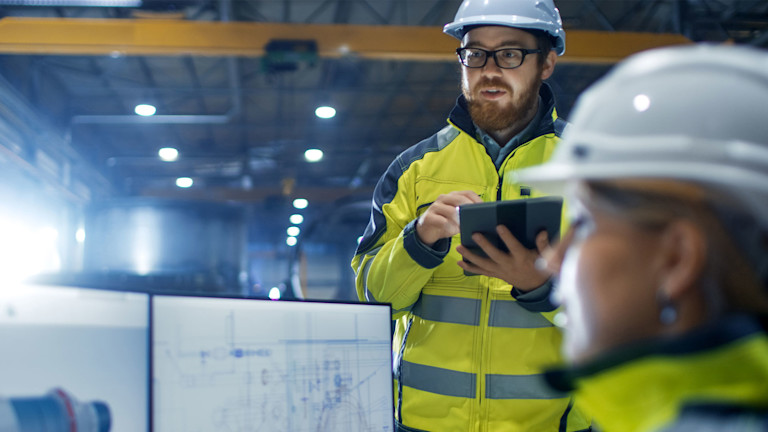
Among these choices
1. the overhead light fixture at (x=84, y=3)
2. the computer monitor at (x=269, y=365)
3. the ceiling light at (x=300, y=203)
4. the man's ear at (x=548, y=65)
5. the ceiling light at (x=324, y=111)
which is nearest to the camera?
the computer monitor at (x=269, y=365)

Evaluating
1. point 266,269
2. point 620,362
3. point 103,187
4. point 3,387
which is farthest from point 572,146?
point 266,269

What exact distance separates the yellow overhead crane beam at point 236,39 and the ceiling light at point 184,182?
9254mm

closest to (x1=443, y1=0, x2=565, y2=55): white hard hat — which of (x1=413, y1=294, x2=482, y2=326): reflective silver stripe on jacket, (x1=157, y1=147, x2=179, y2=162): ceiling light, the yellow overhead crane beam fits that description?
(x1=413, y1=294, x2=482, y2=326): reflective silver stripe on jacket

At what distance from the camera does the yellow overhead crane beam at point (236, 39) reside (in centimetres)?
838

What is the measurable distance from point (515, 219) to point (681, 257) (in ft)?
3.10

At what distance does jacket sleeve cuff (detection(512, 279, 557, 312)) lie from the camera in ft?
6.09

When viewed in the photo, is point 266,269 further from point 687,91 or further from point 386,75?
point 687,91

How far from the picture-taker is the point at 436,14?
1021cm

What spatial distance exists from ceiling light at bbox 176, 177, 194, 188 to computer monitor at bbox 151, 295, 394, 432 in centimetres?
1674

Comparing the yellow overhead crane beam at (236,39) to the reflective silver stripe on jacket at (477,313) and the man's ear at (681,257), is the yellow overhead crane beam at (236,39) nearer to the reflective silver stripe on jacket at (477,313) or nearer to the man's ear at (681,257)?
the reflective silver stripe on jacket at (477,313)

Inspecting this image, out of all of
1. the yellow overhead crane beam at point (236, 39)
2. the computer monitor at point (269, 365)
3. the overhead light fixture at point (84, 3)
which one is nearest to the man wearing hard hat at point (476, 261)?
the computer monitor at point (269, 365)

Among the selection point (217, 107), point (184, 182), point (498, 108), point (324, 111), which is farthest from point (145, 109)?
point (498, 108)

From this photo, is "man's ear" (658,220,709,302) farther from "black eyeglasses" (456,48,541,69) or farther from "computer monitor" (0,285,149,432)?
"black eyeglasses" (456,48,541,69)

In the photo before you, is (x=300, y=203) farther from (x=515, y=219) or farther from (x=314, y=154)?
(x=515, y=219)
